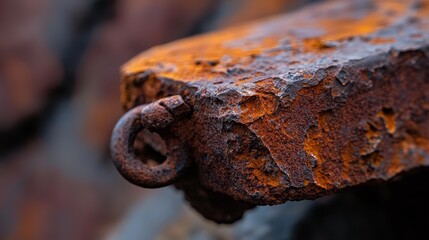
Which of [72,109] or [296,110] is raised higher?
[296,110]

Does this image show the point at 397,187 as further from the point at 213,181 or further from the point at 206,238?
the point at 213,181

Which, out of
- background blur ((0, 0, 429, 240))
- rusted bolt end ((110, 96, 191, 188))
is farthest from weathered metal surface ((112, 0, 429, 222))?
background blur ((0, 0, 429, 240))

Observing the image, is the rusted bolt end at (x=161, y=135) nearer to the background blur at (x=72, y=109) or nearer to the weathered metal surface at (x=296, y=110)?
the weathered metal surface at (x=296, y=110)

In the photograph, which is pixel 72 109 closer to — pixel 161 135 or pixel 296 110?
pixel 161 135

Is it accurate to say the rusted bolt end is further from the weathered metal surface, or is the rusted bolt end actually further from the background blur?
the background blur

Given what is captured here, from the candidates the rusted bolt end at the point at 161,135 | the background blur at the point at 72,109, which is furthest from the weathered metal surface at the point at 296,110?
the background blur at the point at 72,109

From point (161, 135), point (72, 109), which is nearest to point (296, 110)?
point (161, 135)
